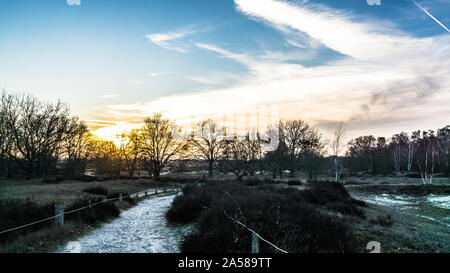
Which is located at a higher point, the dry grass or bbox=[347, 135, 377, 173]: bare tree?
bbox=[347, 135, 377, 173]: bare tree

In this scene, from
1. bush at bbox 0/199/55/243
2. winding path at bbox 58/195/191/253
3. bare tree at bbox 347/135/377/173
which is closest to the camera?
winding path at bbox 58/195/191/253

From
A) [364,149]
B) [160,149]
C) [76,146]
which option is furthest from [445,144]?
[76,146]

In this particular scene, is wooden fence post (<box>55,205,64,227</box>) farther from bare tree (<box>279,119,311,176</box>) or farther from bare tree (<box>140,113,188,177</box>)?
bare tree (<box>279,119,311,176</box>)

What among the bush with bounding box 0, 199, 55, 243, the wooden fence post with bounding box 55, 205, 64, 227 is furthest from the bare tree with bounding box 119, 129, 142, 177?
the wooden fence post with bounding box 55, 205, 64, 227

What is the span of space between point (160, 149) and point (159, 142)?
47.3 inches

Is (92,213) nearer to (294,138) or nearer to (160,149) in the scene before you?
(160,149)

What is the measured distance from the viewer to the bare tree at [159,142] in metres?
41.2

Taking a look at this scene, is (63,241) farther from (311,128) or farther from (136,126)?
(311,128)

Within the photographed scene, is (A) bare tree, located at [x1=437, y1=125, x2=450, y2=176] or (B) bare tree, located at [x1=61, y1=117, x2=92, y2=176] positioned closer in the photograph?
(B) bare tree, located at [x1=61, y1=117, x2=92, y2=176]

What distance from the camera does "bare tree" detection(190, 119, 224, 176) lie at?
139 feet

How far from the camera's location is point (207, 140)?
141 ft

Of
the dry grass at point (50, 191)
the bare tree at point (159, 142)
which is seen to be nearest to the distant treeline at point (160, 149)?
the bare tree at point (159, 142)

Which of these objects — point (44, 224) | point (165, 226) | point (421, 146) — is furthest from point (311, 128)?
point (44, 224)
